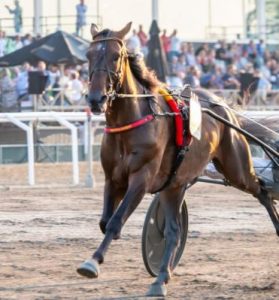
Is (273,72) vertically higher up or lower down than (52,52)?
lower down

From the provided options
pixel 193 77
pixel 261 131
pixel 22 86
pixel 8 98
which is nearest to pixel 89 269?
pixel 261 131

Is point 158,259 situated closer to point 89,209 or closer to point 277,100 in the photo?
point 89,209

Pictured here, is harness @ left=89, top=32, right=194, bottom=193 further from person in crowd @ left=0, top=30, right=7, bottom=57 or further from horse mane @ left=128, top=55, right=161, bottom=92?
person in crowd @ left=0, top=30, right=7, bottom=57

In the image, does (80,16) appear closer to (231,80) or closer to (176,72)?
(176,72)

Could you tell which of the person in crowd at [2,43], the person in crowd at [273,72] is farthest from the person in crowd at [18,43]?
the person in crowd at [273,72]

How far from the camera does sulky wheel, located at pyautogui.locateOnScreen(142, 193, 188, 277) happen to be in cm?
758

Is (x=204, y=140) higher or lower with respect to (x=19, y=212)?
higher

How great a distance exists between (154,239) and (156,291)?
963 millimetres

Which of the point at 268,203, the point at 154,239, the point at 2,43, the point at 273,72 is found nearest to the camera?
the point at 154,239

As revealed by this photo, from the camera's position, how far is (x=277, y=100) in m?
22.9

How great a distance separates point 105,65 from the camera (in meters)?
6.62

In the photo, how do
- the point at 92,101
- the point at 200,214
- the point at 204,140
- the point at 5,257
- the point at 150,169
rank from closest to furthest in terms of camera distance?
the point at 92,101, the point at 150,169, the point at 204,140, the point at 5,257, the point at 200,214

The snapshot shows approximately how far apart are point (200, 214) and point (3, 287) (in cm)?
460

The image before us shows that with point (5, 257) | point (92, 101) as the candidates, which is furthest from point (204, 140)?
point (5, 257)
